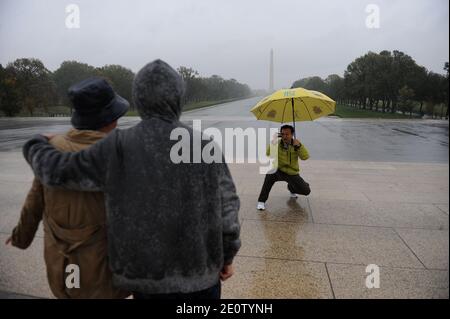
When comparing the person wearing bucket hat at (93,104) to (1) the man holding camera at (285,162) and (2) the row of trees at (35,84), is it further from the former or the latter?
(2) the row of trees at (35,84)

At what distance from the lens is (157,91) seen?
1541mm

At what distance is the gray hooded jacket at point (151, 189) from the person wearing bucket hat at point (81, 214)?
0.28 ft

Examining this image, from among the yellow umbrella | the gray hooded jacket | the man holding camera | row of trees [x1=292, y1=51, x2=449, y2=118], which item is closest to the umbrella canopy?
the yellow umbrella

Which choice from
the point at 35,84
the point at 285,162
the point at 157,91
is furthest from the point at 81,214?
the point at 35,84

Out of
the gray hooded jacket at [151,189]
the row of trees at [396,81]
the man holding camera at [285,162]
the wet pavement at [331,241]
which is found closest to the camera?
the gray hooded jacket at [151,189]

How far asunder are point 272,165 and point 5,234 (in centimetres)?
340

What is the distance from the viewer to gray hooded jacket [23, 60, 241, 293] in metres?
1.49

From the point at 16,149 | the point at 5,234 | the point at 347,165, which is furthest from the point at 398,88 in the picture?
the point at 5,234

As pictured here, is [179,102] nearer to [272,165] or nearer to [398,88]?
[272,165]

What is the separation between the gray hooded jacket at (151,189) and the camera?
4.89ft

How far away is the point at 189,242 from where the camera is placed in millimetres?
1578

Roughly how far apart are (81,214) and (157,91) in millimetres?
625

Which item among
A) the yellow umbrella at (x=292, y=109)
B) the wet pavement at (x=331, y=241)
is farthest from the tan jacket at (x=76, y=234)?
the yellow umbrella at (x=292, y=109)
